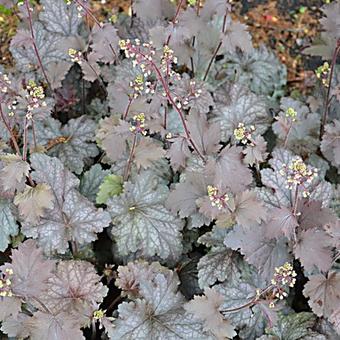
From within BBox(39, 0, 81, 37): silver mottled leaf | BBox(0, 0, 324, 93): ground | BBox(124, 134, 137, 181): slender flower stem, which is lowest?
BBox(124, 134, 137, 181): slender flower stem

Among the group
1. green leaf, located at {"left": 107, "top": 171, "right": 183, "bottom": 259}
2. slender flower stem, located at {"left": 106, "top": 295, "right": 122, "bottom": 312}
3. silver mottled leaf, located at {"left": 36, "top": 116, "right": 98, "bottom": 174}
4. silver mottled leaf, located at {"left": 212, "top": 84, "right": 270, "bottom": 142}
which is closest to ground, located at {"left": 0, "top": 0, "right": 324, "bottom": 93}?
silver mottled leaf, located at {"left": 212, "top": 84, "right": 270, "bottom": 142}

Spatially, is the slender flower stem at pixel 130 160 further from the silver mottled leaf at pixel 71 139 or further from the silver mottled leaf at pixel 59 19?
the silver mottled leaf at pixel 59 19

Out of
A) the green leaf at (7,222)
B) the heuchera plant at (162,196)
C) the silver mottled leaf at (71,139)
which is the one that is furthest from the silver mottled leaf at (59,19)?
the green leaf at (7,222)

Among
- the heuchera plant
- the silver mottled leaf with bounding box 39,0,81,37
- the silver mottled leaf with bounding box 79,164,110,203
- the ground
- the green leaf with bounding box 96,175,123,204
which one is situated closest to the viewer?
the heuchera plant

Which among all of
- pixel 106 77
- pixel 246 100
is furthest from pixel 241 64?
pixel 106 77

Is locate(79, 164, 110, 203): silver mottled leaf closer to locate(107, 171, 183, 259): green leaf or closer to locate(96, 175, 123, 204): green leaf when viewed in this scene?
locate(96, 175, 123, 204): green leaf

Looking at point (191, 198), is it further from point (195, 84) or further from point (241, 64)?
point (241, 64)

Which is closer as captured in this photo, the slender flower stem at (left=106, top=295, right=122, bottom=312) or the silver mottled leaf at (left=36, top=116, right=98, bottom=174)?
the slender flower stem at (left=106, top=295, right=122, bottom=312)
